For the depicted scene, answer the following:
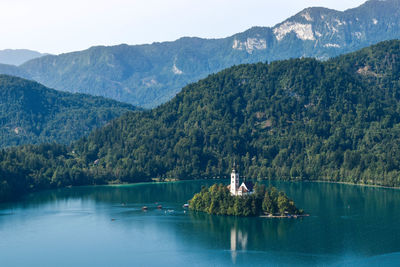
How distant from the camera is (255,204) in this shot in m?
125

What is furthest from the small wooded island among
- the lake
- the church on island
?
the lake

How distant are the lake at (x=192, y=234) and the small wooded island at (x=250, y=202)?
96.4 inches

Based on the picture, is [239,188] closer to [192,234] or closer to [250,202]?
[250,202]

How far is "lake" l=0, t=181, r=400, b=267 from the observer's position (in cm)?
9794

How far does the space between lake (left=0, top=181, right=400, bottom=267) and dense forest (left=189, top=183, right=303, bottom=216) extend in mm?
2344

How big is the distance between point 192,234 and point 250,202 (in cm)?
1691

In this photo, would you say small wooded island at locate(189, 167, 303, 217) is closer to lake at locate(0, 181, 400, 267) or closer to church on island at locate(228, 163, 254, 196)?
church on island at locate(228, 163, 254, 196)

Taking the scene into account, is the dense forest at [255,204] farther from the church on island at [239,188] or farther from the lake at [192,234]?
the lake at [192,234]

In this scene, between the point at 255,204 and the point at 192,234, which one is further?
the point at 255,204

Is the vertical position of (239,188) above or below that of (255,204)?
above

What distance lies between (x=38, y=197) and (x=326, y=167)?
86975mm

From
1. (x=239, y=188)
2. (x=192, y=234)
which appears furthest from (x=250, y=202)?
(x=192, y=234)

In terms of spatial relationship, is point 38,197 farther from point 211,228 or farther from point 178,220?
point 211,228

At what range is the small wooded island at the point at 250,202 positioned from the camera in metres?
125
